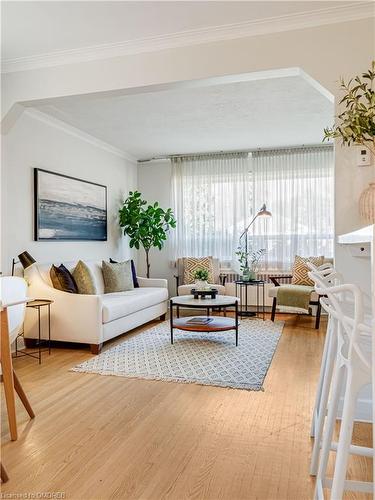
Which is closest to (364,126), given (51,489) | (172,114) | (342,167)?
(342,167)

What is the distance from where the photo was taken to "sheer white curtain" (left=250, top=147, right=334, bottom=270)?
6219 mm

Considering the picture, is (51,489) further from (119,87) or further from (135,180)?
(135,180)

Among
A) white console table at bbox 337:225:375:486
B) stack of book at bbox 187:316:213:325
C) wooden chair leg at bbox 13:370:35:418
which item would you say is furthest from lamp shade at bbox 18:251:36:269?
white console table at bbox 337:225:375:486

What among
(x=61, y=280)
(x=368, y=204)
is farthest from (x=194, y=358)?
(x=368, y=204)

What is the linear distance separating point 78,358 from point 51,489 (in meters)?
2.11

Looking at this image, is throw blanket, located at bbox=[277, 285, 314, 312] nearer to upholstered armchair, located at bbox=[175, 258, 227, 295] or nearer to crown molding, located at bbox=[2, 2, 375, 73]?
upholstered armchair, located at bbox=[175, 258, 227, 295]

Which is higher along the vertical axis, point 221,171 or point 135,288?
point 221,171

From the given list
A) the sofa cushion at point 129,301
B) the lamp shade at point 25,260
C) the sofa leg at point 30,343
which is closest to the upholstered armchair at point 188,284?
the sofa cushion at point 129,301

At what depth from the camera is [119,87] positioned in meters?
3.13

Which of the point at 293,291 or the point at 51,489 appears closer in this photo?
the point at 51,489

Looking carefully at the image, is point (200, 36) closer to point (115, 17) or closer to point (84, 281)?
point (115, 17)

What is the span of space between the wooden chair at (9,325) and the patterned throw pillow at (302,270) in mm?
4395

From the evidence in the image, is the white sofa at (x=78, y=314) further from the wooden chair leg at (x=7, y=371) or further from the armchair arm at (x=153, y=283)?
the wooden chair leg at (x=7, y=371)

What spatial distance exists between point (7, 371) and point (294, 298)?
3.98 m
